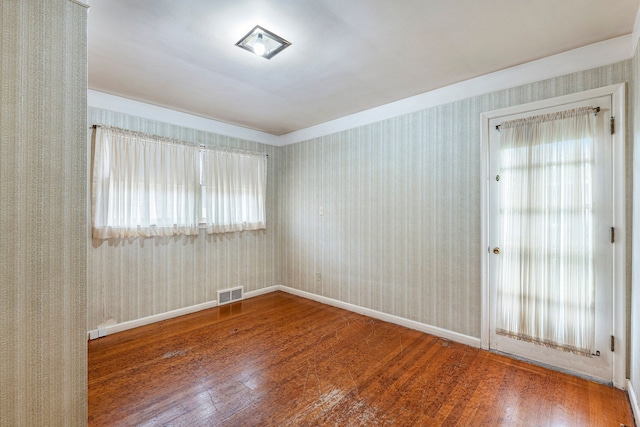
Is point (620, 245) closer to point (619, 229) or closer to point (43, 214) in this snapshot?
point (619, 229)

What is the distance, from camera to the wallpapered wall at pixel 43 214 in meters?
1.19

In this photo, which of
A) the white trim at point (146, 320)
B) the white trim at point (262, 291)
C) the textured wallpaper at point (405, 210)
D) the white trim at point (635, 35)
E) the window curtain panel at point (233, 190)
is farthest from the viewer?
the white trim at point (262, 291)

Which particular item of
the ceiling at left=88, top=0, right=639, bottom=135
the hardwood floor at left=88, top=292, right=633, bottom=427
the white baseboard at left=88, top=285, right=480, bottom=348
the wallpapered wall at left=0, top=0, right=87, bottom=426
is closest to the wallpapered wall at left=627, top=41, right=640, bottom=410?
the hardwood floor at left=88, top=292, right=633, bottom=427

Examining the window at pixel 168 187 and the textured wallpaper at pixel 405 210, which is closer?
the textured wallpaper at pixel 405 210

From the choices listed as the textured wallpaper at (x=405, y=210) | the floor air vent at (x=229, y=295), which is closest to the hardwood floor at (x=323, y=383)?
the textured wallpaper at (x=405, y=210)

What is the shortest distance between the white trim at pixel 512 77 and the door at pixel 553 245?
32 centimetres

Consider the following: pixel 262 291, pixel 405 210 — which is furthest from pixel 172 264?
pixel 405 210

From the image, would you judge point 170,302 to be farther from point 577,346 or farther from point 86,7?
point 577,346

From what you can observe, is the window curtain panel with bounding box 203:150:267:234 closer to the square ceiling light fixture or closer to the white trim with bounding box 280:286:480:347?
the white trim with bounding box 280:286:480:347

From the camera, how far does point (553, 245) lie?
2.51m

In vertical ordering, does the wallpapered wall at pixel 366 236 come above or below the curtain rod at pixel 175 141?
below

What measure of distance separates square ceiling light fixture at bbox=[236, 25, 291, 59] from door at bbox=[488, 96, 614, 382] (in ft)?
7.30

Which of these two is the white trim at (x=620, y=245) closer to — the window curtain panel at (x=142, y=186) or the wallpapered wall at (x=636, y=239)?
A: the wallpapered wall at (x=636, y=239)

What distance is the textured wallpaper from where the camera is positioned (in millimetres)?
2947
